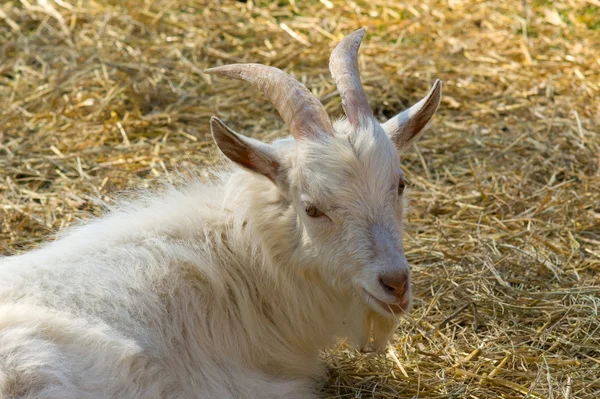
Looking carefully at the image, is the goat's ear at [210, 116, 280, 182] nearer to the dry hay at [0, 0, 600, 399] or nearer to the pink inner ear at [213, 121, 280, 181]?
the pink inner ear at [213, 121, 280, 181]

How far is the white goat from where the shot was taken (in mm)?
3820

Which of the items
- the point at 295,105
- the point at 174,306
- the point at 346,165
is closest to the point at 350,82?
the point at 295,105

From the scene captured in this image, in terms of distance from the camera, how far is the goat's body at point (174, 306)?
146 inches

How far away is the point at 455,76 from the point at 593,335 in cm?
385

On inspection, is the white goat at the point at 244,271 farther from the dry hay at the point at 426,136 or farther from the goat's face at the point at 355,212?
the dry hay at the point at 426,136

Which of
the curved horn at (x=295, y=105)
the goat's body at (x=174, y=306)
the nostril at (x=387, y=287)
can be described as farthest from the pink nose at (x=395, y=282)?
the curved horn at (x=295, y=105)

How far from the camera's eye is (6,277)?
4.02m

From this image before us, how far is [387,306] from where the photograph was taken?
394cm

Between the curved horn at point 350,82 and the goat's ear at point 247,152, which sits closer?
the goat's ear at point 247,152

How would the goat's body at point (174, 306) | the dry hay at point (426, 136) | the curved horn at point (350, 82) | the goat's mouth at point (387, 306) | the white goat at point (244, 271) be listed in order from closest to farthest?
the goat's body at point (174, 306)
the white goat at point (244, 271)
the goat's mouth at point (387, 306)
the curved horn at point (350, 82)
the dry hay at point (426, 136)

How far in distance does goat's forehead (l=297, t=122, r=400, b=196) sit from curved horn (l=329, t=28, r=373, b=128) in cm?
15

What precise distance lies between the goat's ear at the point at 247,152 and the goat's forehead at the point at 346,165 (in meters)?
0.15

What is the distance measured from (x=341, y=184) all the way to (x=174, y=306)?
98cm

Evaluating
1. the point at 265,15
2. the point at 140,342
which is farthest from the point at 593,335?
the point at 265,15
